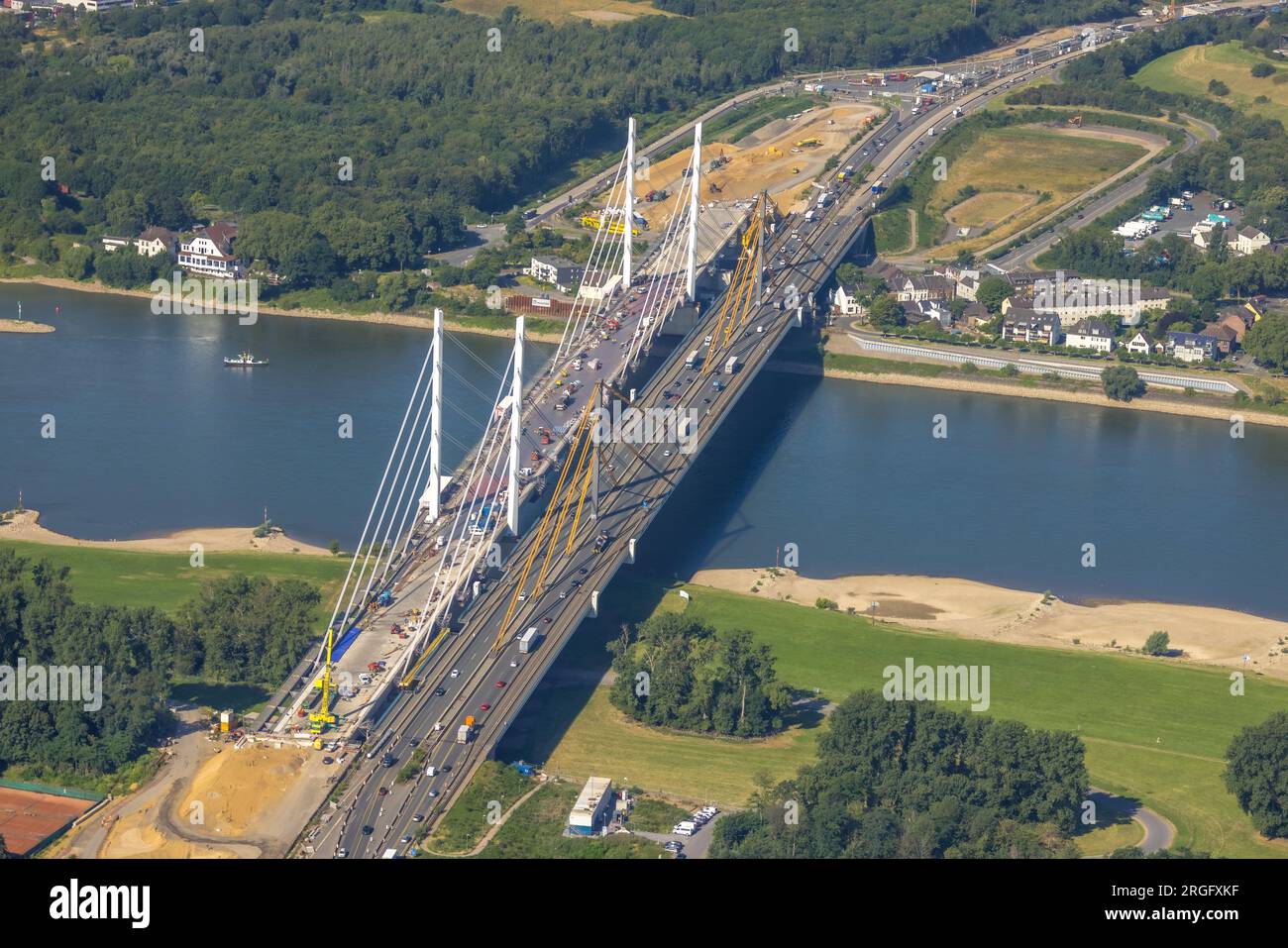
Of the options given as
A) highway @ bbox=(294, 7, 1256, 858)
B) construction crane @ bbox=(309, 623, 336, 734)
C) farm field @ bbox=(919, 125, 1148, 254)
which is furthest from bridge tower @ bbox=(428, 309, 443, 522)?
farm field @ bbox=(919, 125, 1148, 254)

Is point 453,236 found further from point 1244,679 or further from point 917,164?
point 1244,679

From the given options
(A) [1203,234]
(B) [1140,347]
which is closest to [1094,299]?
(B) [1140,347]

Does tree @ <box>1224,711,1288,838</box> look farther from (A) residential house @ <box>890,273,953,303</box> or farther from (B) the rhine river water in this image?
(A) residential house @ <box>890,273,953,303</box>

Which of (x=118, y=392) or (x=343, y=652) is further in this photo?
(x=118, y=392)

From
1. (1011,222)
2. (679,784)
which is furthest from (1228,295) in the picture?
(679,784)

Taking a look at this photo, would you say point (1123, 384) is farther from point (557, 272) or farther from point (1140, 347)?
point (557, 272)

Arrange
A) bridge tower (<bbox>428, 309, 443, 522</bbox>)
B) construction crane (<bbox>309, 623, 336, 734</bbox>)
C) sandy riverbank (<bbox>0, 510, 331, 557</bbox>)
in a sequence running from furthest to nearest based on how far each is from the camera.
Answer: sandy riverbank (<bbox>0, 510, 331, 557</bbox>) → bridge tower (<bbox>428, 309, 443, 522</bbox>) → construction crane (<bbox>309, 623, 336, 734</bbox>)
